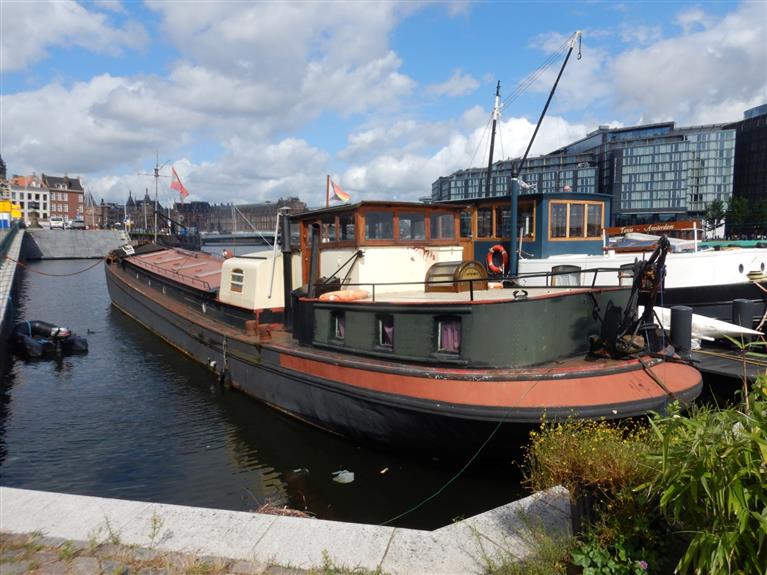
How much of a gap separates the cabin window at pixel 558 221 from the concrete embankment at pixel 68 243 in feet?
202

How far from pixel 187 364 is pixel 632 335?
12856 mm

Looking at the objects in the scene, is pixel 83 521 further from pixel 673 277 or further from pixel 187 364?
pixel 673 277

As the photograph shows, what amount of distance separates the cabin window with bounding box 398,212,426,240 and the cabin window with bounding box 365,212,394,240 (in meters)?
0.22

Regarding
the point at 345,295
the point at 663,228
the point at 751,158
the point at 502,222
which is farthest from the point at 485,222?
the point at 751,158

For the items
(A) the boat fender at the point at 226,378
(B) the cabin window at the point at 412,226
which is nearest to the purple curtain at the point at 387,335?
(B) the cabin window at the point at 412,226

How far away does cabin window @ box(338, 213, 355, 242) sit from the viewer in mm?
10141

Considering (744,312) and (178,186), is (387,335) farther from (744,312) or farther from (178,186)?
(178,186)

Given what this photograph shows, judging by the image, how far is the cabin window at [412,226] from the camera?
33.8 feet

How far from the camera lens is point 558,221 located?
49.5ft

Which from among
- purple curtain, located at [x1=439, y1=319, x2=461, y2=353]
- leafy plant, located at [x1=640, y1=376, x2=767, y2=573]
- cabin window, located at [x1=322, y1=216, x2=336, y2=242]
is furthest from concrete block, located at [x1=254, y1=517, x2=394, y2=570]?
cabin window, located at [x1=322, y1=216, x2=336, y2=242]

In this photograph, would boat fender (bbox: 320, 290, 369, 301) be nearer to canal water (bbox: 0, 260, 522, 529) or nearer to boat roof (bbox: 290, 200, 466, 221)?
boat roof (bbox: 290, 200, 466, 221)

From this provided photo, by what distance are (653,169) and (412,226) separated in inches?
4764

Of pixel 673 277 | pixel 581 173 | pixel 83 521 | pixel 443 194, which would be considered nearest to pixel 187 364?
A: pixel 83 521

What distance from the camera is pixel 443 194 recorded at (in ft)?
525
